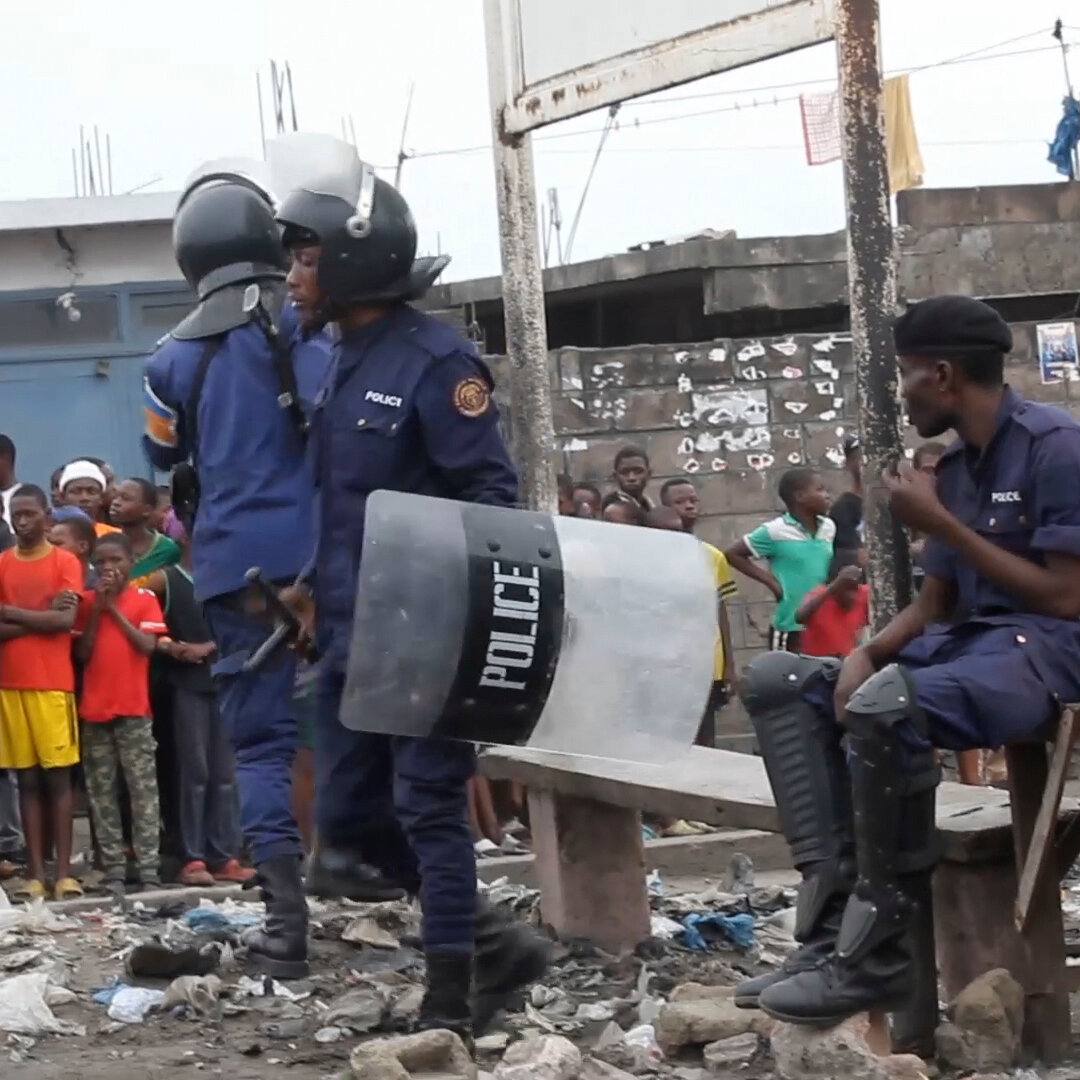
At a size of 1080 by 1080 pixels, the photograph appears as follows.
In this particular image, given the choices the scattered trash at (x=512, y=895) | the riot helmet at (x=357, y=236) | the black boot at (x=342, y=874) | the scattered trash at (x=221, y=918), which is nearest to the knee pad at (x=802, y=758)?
the black boot at (x=342, y=874)

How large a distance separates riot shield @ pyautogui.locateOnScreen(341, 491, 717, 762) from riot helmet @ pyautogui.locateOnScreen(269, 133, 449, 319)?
580 millimetres

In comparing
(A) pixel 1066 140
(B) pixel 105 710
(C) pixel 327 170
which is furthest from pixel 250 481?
(A) pixel 1066 140

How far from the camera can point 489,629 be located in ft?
13.8

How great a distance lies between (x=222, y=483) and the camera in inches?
213

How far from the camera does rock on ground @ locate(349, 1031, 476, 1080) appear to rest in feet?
13.1

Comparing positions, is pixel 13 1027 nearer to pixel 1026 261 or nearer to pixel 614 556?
pixel 614 556

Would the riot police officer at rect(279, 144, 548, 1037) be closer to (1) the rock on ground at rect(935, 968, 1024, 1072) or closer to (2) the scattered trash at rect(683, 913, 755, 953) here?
(1) the rock on ground at rect(935, 968, 1024, 1072)

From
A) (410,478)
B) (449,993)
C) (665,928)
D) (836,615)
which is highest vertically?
(410,478)

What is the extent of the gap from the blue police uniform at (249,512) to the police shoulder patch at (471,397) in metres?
0.93

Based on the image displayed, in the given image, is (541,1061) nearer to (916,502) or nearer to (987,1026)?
(987,1026)

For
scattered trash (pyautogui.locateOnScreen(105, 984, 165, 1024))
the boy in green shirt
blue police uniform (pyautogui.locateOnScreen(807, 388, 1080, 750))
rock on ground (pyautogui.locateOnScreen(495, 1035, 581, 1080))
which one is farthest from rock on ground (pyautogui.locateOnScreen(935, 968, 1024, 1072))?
the boy in green shirt

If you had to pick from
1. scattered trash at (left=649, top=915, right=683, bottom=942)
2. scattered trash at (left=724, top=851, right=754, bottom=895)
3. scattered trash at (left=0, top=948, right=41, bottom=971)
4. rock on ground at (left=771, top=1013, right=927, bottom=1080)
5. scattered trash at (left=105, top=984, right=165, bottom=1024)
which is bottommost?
scattered trash at (left=724, top=851, right=754, bottom=895)

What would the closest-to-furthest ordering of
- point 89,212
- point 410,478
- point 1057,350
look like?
1. point 410,478
2. point 1057,350
3. point 89,212

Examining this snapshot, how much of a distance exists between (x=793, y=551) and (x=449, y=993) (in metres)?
5.25
